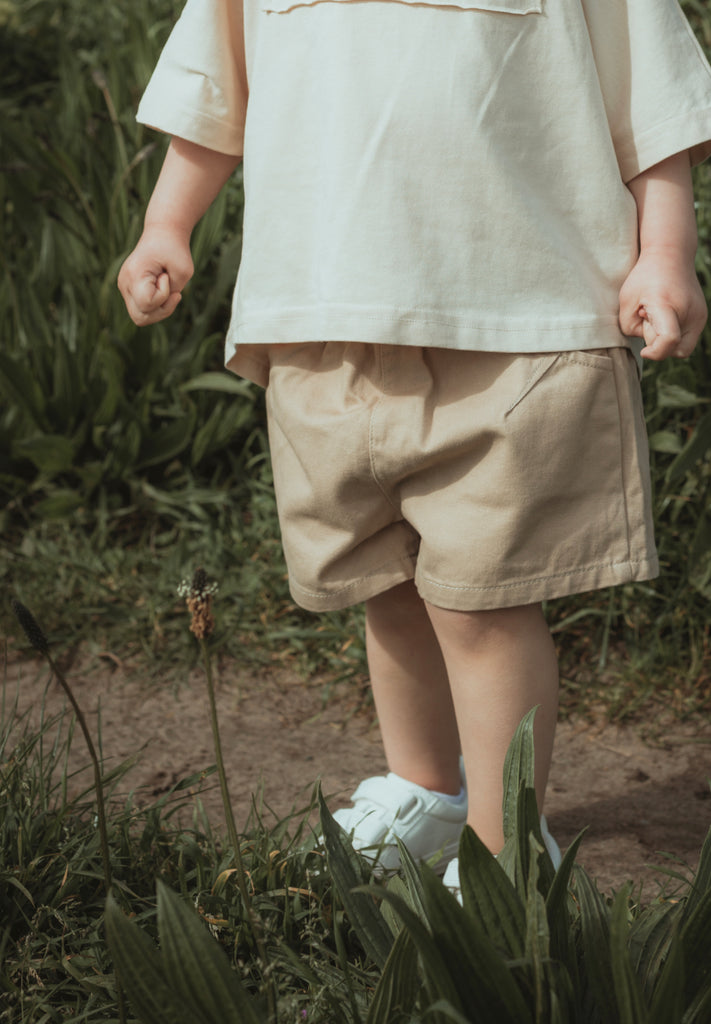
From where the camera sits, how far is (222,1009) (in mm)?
1026

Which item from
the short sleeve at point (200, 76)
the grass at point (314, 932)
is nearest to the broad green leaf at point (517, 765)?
the grass at point (314, 932)

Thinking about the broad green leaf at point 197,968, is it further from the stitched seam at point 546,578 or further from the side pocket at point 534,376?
the side pocket at point 534,376

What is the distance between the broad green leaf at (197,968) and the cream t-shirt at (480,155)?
0.67 meters

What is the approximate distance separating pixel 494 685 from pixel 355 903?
1.23 feet

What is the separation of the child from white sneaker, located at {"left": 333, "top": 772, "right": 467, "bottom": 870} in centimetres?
21

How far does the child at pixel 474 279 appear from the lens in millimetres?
1326

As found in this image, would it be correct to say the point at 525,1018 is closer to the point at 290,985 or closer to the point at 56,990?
the point at 290,985

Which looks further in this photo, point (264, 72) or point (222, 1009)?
point (264, 72)

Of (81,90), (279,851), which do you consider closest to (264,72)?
(279,851)

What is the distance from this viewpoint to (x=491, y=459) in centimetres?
137

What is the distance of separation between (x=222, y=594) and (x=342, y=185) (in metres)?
1.38

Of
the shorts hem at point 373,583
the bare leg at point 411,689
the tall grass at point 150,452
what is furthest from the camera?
the tall grass at point 150,452

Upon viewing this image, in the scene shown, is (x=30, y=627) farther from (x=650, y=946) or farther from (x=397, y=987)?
(x=650, y=946)

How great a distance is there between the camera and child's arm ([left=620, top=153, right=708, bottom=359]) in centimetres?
131
